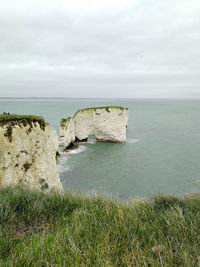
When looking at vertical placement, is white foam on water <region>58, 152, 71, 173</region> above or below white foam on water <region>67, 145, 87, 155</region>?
below

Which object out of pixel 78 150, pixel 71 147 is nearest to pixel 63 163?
pixel 78 150

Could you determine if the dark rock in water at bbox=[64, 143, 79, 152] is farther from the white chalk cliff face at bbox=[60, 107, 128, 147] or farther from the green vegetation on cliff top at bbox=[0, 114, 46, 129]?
the green vegetation on cliff top at bbox=[0, 114, 46, 129]

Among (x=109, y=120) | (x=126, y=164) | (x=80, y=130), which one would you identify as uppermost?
(x=109, y=120)

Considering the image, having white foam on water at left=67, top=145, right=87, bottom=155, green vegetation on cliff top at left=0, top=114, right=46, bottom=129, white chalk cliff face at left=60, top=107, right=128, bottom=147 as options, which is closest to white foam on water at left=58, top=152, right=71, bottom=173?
white foam on water at left=67, top=145, right=87, bottom=155

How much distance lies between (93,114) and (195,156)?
53.8 feet

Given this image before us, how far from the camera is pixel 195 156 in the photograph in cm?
2036

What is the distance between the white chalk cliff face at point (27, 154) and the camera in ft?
18.7

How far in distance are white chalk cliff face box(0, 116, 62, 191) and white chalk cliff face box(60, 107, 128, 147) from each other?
55.0 ft

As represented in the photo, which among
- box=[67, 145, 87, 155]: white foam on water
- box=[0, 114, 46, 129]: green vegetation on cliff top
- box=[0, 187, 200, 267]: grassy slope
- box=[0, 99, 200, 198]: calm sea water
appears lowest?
box=[0, 99, 200, 198]: calm sea water

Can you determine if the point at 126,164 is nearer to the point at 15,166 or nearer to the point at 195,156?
the point at 195,156

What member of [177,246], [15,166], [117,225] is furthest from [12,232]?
[15,166]

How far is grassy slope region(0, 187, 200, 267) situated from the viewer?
5.79 ft

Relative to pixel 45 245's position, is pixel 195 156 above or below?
below

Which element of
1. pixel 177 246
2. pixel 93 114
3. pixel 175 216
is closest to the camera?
pixel 177 246
